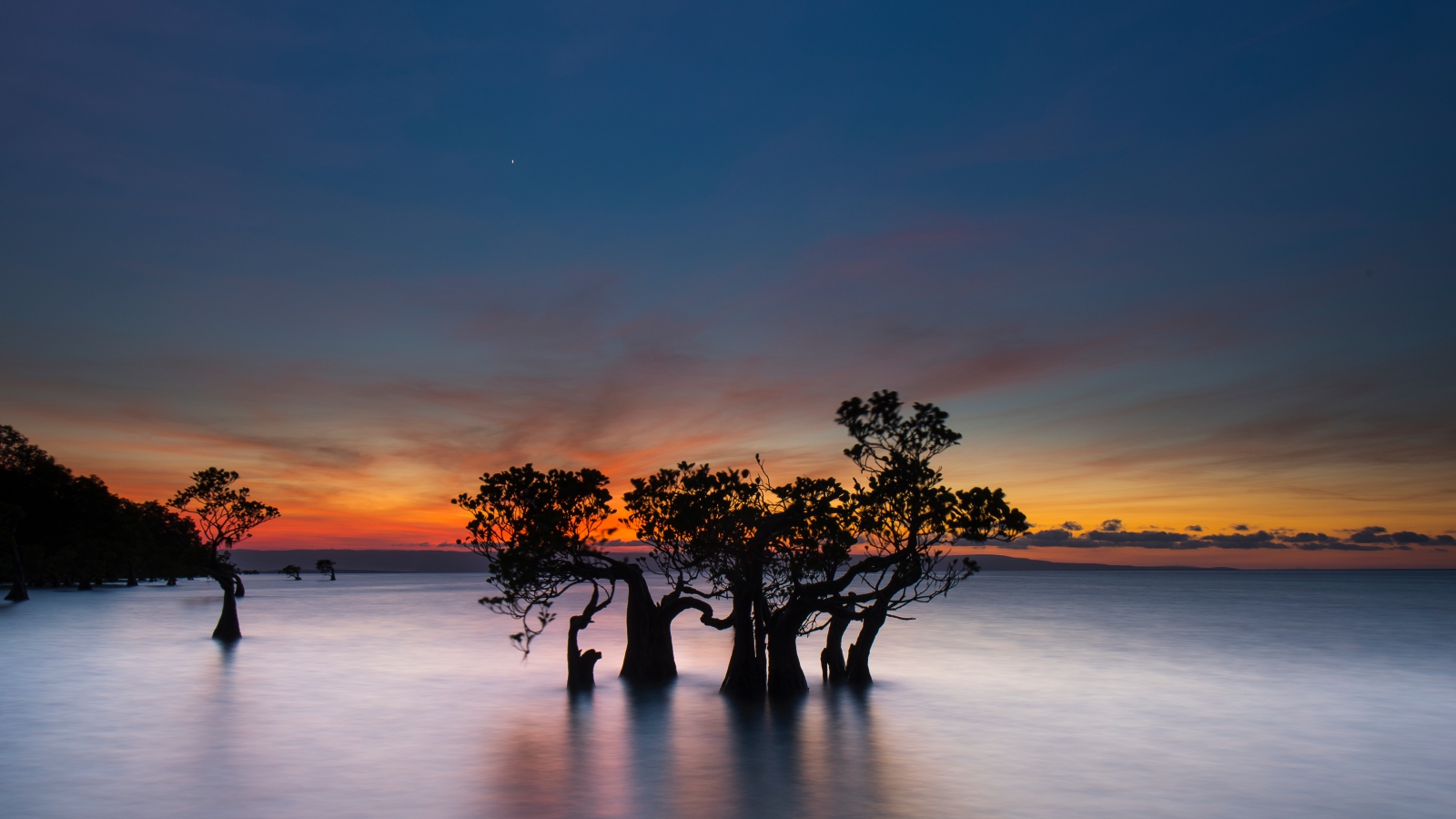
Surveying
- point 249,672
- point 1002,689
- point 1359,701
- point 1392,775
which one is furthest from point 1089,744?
point 249,672

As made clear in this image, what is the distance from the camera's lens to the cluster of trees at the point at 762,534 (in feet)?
106

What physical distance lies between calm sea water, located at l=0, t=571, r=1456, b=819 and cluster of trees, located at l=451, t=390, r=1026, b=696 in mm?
3378

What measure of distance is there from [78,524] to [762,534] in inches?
4324

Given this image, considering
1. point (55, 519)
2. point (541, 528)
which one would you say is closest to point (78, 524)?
point (55, 519)

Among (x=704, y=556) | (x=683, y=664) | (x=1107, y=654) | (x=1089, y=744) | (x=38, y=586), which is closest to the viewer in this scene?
(x=1089, y=744)

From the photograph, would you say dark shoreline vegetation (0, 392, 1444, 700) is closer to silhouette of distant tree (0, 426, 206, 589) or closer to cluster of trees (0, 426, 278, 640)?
cluster of trees (0, 426, 278, 640)

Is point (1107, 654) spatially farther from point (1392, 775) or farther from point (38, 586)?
point (38, 586)

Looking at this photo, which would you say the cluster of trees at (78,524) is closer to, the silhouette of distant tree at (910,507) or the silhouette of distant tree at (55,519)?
the silhouette of distant tree at (55,519)

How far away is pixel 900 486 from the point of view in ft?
107

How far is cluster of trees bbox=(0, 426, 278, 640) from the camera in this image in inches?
2164

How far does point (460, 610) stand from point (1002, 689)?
318 feet

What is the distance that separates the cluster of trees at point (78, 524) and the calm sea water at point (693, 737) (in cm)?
706

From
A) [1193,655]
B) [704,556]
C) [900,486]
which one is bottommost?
Answer: [1193,655]

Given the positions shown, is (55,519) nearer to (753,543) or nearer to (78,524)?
(78,524)
